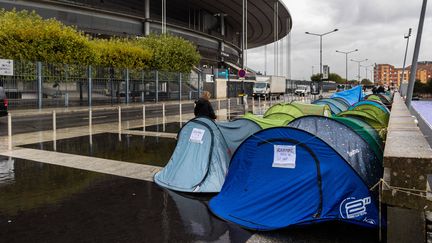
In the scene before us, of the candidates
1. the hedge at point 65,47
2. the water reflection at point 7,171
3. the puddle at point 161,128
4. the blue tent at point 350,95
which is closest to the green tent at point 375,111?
the puddle at point 161,128

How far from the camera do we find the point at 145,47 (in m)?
43.9

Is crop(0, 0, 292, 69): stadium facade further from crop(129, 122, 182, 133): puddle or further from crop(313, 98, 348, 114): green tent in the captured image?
crop(313, 98, 348, 114): green tent

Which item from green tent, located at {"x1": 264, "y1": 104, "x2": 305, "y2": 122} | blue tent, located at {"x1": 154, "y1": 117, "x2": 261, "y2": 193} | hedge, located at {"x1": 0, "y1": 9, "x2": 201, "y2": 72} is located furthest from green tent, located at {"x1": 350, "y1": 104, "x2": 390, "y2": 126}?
hedge, located at {"x1": 0, "y1": 9, "x2": 201, "y2": 72}

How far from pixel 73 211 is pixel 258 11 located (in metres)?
75.4

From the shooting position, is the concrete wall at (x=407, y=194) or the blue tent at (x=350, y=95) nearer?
the concrete wall at (x=407, y=194)

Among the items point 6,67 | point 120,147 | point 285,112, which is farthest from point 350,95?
point 6,67

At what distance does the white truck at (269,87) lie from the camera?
57.1 metres

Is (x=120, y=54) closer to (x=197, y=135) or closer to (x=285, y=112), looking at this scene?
(x=285, y=112)

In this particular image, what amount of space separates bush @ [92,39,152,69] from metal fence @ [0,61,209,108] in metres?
0.97

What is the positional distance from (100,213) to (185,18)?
7702cm

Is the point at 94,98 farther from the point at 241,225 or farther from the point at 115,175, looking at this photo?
the point at 241,225

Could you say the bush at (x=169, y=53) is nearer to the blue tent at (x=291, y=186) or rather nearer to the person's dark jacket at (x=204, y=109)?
the person's dark jacket at (x=204, y=109)

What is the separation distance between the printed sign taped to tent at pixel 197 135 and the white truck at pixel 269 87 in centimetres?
4756

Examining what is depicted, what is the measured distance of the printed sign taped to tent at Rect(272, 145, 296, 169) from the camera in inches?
221
